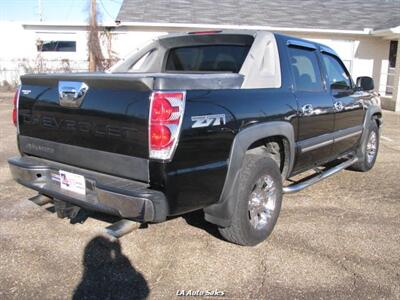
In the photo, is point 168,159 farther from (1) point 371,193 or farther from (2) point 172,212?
(1) point 371,193

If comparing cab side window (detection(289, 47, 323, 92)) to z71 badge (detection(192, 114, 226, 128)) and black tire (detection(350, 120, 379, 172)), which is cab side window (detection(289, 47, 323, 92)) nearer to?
z71 badge (detection(192, 114, 226, 128))

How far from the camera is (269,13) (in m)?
19.7

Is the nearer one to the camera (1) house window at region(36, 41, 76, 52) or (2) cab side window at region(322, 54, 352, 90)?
(2) cab side window at region(322, 54, 352, 90)

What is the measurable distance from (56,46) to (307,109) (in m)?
18.2

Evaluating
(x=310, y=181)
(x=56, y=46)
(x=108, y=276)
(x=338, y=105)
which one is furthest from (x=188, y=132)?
(x=56, y=46)

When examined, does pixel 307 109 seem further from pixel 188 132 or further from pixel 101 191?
pixel 101 191

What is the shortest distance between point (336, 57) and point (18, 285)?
459 cm

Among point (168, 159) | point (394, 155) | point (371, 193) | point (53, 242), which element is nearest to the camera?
point (168, 159)

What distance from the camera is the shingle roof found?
18453 mm

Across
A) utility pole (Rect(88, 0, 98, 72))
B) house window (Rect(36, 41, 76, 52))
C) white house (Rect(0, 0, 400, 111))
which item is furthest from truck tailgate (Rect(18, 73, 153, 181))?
house window (Rect(36, 41, 76, 52))

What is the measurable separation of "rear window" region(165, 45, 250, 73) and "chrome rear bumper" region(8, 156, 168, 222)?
1.91m

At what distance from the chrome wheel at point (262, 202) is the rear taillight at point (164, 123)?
1.23m

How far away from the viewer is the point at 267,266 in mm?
3580

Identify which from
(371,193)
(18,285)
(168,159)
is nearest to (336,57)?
(371,193)
